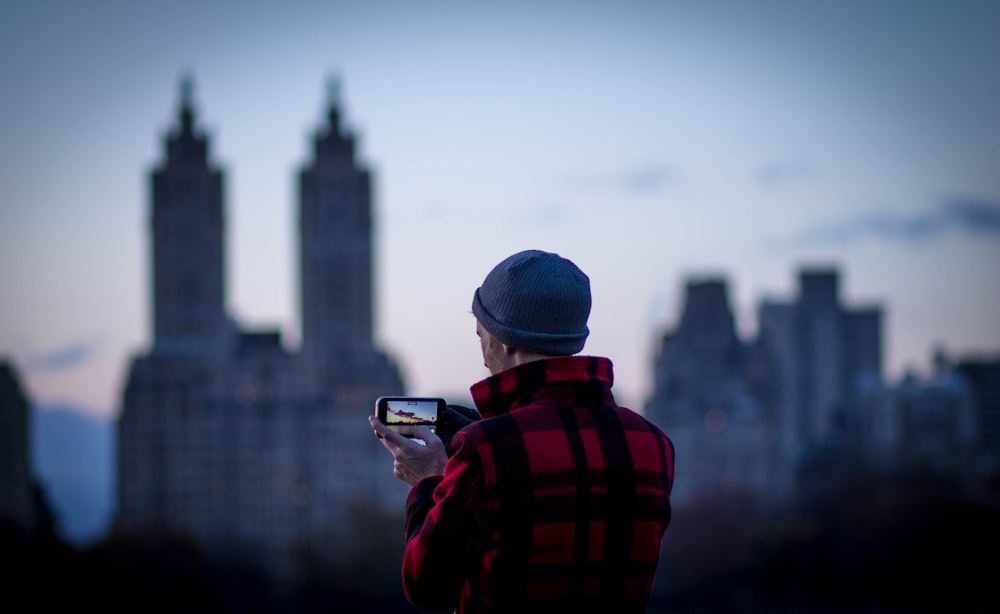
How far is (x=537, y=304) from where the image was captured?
15.4 feet

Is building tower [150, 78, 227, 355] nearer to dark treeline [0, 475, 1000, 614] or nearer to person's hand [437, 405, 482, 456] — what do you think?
dark treeline [0, 475, 1000, 614]

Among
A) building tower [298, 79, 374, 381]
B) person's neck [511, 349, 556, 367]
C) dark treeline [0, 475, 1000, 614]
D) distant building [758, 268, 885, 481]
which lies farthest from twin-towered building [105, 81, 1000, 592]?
person's neck [511, 349, 556, 367]

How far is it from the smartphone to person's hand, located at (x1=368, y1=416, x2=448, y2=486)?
0.08 feet

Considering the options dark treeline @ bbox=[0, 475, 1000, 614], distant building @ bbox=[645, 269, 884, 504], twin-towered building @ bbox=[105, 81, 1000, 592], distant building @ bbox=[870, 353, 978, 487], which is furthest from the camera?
distant building @ bbox=[870, 353, 978, 487]

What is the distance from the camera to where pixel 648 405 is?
129 metres

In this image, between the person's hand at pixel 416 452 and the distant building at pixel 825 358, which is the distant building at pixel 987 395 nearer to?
the distant building at pixel 825 358

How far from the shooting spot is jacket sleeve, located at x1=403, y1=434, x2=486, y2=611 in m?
4.47

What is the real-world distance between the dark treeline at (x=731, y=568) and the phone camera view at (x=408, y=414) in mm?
66272

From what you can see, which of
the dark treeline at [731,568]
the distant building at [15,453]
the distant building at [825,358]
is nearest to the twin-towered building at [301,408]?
the distant building at [15,453]

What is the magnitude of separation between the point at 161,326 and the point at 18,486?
89.9 feet

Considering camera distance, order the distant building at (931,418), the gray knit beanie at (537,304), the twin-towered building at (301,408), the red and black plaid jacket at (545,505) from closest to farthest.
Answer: the red and black plaid jacket at (545,505), the gray knit beanie at (537,304), the twin-towered building at (301,408), the distant building at (931,418)

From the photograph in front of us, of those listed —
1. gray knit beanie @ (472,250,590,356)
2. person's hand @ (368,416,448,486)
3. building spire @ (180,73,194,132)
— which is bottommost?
person's hand @ (368,416,448,486)

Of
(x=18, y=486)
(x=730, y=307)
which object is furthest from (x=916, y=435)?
(x=18, y=486)

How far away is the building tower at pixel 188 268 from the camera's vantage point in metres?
114
